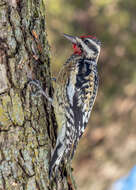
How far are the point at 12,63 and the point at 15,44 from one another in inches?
6.4

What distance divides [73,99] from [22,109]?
3.01ft

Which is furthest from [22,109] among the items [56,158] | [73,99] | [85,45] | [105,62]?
[105,62]

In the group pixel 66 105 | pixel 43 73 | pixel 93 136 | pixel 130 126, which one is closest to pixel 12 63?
pixel 43 73

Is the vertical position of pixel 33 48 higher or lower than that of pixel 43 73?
higher

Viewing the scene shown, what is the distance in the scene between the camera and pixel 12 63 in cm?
283

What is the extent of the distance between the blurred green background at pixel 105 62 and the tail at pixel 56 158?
2.55m

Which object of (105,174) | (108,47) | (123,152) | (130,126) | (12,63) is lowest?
(105,174)

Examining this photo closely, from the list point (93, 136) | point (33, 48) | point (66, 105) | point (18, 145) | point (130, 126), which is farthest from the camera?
point (130, 126)

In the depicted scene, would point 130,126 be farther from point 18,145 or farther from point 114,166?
point 18,145

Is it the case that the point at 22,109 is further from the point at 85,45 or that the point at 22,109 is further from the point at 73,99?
the point at 85,45

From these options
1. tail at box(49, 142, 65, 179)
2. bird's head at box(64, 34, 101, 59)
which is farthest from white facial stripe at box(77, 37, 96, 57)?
tail at box(49, 142, 65, 179)

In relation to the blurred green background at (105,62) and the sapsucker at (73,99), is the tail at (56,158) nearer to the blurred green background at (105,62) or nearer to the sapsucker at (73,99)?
the sapsucker at (73,99)

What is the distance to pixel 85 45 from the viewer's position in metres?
4.08

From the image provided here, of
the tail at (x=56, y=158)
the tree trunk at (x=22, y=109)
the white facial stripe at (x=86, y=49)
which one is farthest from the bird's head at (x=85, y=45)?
the tail at (x=56, y=158)
